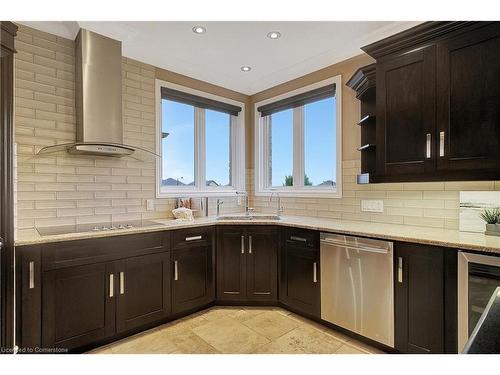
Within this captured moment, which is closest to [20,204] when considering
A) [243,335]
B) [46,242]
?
[46,242]

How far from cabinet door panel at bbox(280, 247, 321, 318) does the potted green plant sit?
1.27 metres

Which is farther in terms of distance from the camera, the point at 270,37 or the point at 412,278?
the point at 270,37

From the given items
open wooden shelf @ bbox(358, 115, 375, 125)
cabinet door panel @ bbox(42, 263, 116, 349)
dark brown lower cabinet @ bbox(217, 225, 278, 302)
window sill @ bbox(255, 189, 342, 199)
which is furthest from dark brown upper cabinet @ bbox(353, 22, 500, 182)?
cabinet door panel @ bbox(42, 263, 116, 349)

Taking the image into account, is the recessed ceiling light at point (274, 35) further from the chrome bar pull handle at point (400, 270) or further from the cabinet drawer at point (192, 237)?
the chrome bar pull handle at point (400, 270)

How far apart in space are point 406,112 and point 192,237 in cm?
222

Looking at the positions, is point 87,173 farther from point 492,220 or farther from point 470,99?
point 492,220

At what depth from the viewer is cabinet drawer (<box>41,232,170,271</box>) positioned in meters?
1.89

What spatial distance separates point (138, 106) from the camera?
115 inches

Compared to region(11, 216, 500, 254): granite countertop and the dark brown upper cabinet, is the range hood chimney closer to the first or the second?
region(11, 216, 500, 254): granite countertop

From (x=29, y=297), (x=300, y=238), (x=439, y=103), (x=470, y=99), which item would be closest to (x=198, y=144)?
(x=300, y=238)

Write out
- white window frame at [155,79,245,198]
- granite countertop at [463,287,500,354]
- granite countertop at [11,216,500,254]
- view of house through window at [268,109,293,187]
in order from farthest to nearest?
view of house through window at [268,109,293,187]
white window frame at [155,79,245,198]
granite countertop at [11,216,500,254]
granite countertop at [463,287,500,354]

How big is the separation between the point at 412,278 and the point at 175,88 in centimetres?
311

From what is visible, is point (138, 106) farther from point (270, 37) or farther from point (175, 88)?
point (270, 37)

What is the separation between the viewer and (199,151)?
359cm
